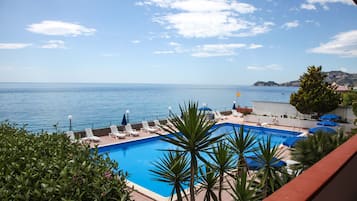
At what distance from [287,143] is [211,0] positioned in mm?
8346

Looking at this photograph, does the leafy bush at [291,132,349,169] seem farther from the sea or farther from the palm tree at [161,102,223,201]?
the palm tree at [161,102,223,201]

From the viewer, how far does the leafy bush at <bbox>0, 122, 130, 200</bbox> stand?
2.09 meters

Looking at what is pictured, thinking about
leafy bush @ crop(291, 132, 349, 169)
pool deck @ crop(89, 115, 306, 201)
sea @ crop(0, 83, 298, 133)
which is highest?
leafy bush @ crop(291, 132, 349, 169)

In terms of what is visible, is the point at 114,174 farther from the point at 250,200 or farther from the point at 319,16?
the point at 319,16

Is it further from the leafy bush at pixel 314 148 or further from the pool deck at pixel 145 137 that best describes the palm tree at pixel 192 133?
the leafy bush at pixel 314 148

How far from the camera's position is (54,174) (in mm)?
2354

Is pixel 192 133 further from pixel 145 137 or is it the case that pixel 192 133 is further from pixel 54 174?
pixel 145 137

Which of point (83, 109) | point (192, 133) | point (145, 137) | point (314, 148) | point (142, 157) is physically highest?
point (192, 133)

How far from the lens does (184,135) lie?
4871 mm

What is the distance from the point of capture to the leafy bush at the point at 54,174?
209 cm

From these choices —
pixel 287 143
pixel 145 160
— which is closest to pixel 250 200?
pixel 287 143

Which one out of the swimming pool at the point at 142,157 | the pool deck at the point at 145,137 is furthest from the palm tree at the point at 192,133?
the swimming pool at the point at 142,157

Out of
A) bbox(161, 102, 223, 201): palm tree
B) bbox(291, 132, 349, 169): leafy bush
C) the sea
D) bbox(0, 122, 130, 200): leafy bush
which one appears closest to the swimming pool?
bbox(291, 132, 349, 169): leafy bush

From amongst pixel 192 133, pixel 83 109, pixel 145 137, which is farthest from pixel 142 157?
pixel 83 109
